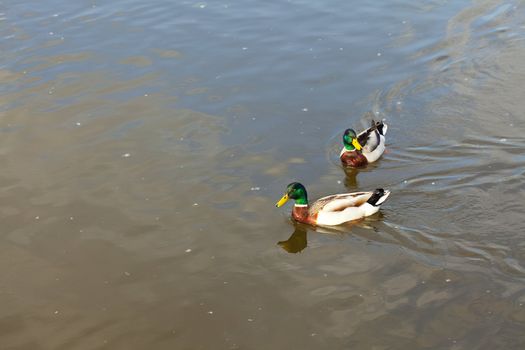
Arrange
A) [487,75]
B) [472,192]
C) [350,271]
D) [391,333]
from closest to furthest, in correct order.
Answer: [391,333] → [350,271] → [472,192] → [487,75]

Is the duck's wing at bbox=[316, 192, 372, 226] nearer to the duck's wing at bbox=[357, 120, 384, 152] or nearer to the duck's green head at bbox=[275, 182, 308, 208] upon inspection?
the duck's green head at bbox=[275, 182, 308, 208]

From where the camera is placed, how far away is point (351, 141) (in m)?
12.5

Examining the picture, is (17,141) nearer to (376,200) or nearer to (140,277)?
(140,277)

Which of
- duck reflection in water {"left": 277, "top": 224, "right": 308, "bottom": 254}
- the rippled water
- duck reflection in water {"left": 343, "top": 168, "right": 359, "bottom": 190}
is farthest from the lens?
duck reflection in water {"left": 343, "top": 168, "right": 359, "bottom": 190}

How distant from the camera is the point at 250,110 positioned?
46.6ft

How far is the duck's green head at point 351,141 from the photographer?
12.5 metres

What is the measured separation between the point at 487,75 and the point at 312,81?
3.15 m

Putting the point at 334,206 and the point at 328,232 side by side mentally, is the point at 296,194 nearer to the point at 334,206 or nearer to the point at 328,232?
the point at 334,206

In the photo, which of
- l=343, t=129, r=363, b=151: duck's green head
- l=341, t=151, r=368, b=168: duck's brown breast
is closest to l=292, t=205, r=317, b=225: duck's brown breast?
l=341, t=151, r=368, b=168: duck's brown breast


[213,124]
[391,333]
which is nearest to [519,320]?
[391,333]

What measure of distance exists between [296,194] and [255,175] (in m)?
1.19

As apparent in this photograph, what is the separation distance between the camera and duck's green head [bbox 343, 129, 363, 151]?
1245 centimetres

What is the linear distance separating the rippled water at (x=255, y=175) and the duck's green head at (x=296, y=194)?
33 cm

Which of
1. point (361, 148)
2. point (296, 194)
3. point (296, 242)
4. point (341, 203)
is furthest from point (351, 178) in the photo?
point (296, 242)
